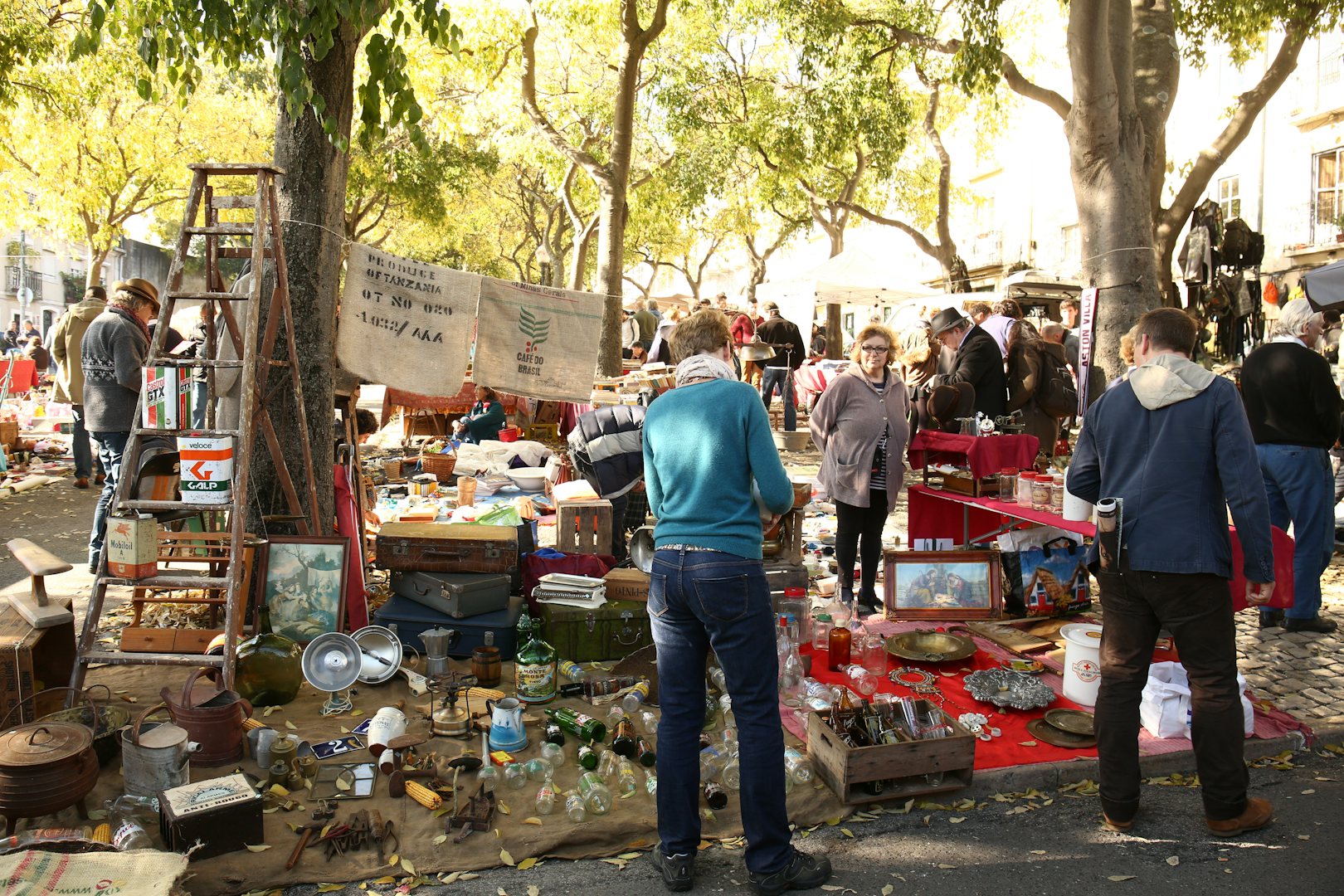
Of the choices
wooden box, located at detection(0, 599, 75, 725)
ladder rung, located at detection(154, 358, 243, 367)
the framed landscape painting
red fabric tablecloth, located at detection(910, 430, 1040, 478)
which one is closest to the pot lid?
wooden box, located at detection(0, 599, 75, 725)

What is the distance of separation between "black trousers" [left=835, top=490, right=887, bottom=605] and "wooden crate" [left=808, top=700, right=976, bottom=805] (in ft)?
7.55

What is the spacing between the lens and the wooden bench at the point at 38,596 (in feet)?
14.2

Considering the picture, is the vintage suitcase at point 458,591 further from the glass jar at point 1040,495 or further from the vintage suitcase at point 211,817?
the glass jar at point 1040,495

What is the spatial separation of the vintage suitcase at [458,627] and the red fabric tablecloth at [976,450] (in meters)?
3.21

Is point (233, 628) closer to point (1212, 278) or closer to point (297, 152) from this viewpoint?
point (297, 152)

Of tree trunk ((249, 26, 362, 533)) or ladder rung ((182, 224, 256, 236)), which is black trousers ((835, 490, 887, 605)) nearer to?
tree trunk ((249, 26, 362, 533))

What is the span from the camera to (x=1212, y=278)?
47.9 feet

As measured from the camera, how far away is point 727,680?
10.2 feet

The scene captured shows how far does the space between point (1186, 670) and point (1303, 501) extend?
2.88 metres

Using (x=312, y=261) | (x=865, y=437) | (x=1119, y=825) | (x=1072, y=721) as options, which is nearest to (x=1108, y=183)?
(x=865, y=437)

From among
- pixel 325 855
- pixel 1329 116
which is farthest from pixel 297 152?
pixel 1329 116

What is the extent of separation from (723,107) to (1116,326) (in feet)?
43.4

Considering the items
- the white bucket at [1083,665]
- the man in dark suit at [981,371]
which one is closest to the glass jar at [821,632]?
the white bucket at [1083,665]

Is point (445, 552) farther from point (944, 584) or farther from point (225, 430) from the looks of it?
point (944, 584)
